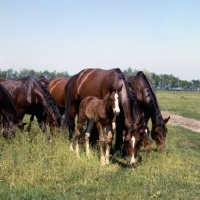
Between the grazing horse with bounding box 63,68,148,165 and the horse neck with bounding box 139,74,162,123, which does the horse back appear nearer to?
the grazing horse with bounding box 63,68,148,165

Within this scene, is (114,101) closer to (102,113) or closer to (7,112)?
(102,113)

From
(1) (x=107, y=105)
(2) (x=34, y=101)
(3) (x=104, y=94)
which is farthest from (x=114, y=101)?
(2) (x=34, y=101)

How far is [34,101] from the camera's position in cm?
961

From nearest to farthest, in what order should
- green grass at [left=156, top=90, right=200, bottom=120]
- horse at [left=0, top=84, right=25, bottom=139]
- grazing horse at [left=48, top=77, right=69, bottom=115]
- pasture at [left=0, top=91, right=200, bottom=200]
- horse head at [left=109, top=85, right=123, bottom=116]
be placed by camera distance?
pasture at [left=0, top=91, right=200, bottom=200] < horse head at [left=109, top=85, right=123, bottom=116] < horse at [left=0, top=84, right=25, bottom=139] < grazing horse at [left=48, top=77, right=69, bottom=115] < green grass at [left=156, top=90, right=200, bottom=120]

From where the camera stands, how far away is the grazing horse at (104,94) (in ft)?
23.0

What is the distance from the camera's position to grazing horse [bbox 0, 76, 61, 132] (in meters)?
9.39

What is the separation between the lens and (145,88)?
870cm

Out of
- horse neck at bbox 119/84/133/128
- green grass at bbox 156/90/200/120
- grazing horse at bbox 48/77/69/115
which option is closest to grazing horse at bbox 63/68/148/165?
horse neck at bbox 119/84/133/128

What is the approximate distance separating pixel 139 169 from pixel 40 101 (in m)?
4.05

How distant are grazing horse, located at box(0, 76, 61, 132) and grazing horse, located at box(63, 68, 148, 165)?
0.51 metres

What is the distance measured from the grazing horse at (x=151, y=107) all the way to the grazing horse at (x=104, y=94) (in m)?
Answer: 0.82

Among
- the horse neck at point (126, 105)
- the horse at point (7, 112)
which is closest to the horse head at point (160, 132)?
the horse neck at point (126, 105)

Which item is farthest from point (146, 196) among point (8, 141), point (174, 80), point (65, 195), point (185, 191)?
point (174, 80)

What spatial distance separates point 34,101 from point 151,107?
347cm
